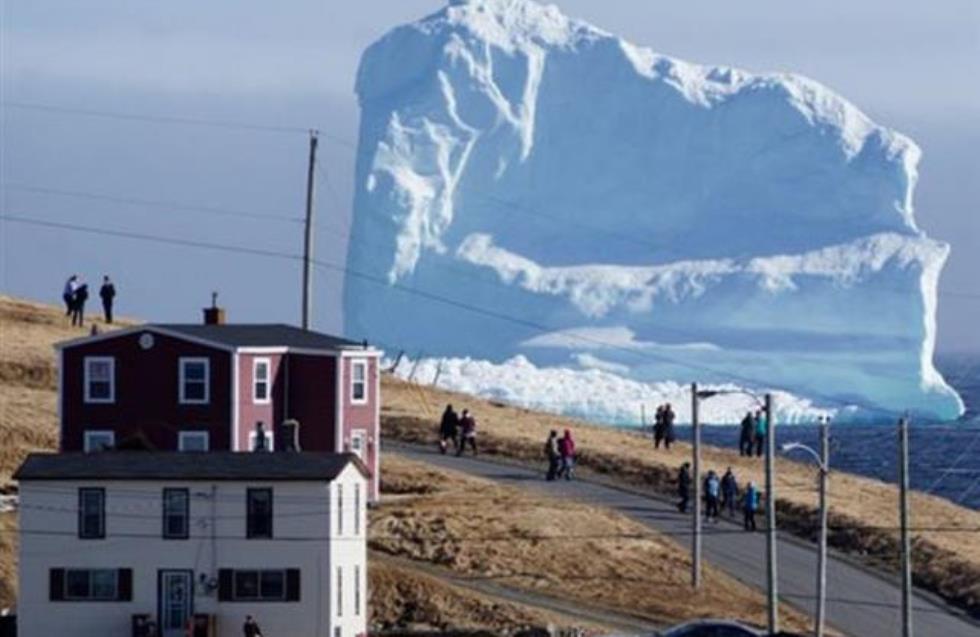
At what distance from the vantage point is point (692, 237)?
5566 inches

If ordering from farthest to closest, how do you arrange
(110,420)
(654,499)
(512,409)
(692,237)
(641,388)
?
(692,237) < (641,388) < (512,409) < (654,499) < (110,420)

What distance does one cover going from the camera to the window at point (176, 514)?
6019cm

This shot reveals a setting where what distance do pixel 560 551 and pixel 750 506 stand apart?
6449 millimetres

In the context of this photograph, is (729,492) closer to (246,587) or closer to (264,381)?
(264,381)

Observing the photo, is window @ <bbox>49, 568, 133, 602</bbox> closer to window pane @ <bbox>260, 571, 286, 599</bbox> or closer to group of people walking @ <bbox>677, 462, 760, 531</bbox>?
window pane @ <bbox>260, 571, 286, 599</bbox>

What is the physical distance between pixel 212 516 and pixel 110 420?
9356 mm

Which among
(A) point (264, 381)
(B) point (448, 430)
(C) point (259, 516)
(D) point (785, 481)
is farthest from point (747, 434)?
(C) point (259, 516)

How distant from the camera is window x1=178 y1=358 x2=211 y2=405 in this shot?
69.1 metres

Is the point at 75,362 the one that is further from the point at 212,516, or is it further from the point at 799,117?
the point at 799,117

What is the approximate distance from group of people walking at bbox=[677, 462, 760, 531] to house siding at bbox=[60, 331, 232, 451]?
12.2 meters

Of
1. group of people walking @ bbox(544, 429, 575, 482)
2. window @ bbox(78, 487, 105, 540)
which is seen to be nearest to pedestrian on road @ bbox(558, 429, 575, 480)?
group of people walking @ bbox(544, 429, 575, 482)

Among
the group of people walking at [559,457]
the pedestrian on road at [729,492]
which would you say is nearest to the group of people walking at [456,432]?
the group of people walking at [559,457]

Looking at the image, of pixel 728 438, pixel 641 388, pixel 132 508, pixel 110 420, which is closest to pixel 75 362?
pixel 110 420

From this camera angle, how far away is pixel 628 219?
14062cm
